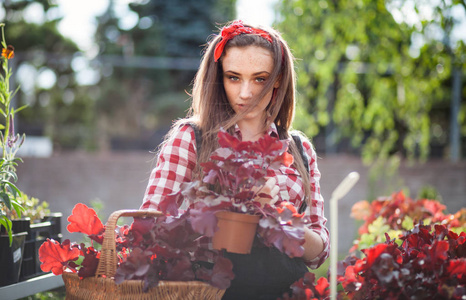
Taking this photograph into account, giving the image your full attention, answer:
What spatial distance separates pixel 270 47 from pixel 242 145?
560 millimetres

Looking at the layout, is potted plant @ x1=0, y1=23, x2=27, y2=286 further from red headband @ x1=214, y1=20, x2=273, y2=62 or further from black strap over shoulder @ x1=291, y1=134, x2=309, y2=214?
black strap over shoulder @ x1=291, y1=134, x2=309, y2=214

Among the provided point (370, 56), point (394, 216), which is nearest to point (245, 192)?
point (394, 216)

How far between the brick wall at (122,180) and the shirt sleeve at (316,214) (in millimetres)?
4336

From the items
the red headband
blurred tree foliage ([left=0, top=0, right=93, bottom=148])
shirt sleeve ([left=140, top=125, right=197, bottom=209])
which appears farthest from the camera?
blurred tree foliage ([left=0, top=0, right=93, bottom=148])

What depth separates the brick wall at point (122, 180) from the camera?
19.2ft

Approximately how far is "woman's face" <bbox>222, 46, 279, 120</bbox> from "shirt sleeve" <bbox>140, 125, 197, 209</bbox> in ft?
0.62

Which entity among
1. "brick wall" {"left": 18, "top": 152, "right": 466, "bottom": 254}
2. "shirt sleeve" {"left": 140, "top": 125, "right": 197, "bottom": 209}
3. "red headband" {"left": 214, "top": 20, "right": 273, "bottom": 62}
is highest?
"red headband" {"left": 214, "top": 20, "right": 273, "bottom": 62}

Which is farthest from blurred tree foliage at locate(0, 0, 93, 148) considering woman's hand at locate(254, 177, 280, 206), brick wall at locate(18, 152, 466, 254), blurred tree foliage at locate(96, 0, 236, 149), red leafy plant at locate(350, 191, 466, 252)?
woman's hand at locate(254, 177, 280, 206)

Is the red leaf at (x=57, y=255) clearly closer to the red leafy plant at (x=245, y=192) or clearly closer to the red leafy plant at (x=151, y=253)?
the red leafy plant at (x=151, y=253)

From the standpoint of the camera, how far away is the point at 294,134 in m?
1.72

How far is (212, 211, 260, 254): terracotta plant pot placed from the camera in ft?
3.53

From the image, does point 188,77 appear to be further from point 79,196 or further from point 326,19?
point 326,19

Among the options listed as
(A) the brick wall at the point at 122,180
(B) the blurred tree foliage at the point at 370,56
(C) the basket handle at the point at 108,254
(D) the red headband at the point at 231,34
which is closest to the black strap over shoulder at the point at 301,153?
(D) the red headband at the point at 231,34

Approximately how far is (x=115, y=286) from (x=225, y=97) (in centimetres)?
76
